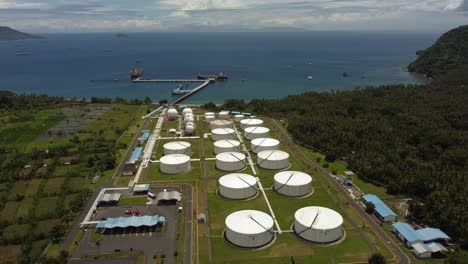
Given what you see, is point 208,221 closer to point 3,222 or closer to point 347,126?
point 3,222

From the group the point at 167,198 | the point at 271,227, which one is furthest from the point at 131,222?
the point at 271,227

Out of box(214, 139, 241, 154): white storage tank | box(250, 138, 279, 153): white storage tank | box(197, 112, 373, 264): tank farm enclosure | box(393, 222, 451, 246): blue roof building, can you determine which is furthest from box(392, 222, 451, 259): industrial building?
box(214, 139, 241, 154): white storage tank

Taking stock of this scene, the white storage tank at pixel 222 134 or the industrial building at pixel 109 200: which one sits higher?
the white storage tank at pixel 222 134

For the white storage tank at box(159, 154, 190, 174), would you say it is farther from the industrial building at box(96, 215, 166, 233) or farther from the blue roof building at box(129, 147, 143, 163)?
the industrial building at box(96, 215, 166, 233)

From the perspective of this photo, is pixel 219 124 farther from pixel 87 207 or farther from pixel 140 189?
pixel 87 207

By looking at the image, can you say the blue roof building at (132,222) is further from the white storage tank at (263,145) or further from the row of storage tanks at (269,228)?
the white storage tank at (263,145)

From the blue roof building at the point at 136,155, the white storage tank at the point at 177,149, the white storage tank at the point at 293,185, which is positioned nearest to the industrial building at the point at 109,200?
the blue roof building at the point at 136,155
